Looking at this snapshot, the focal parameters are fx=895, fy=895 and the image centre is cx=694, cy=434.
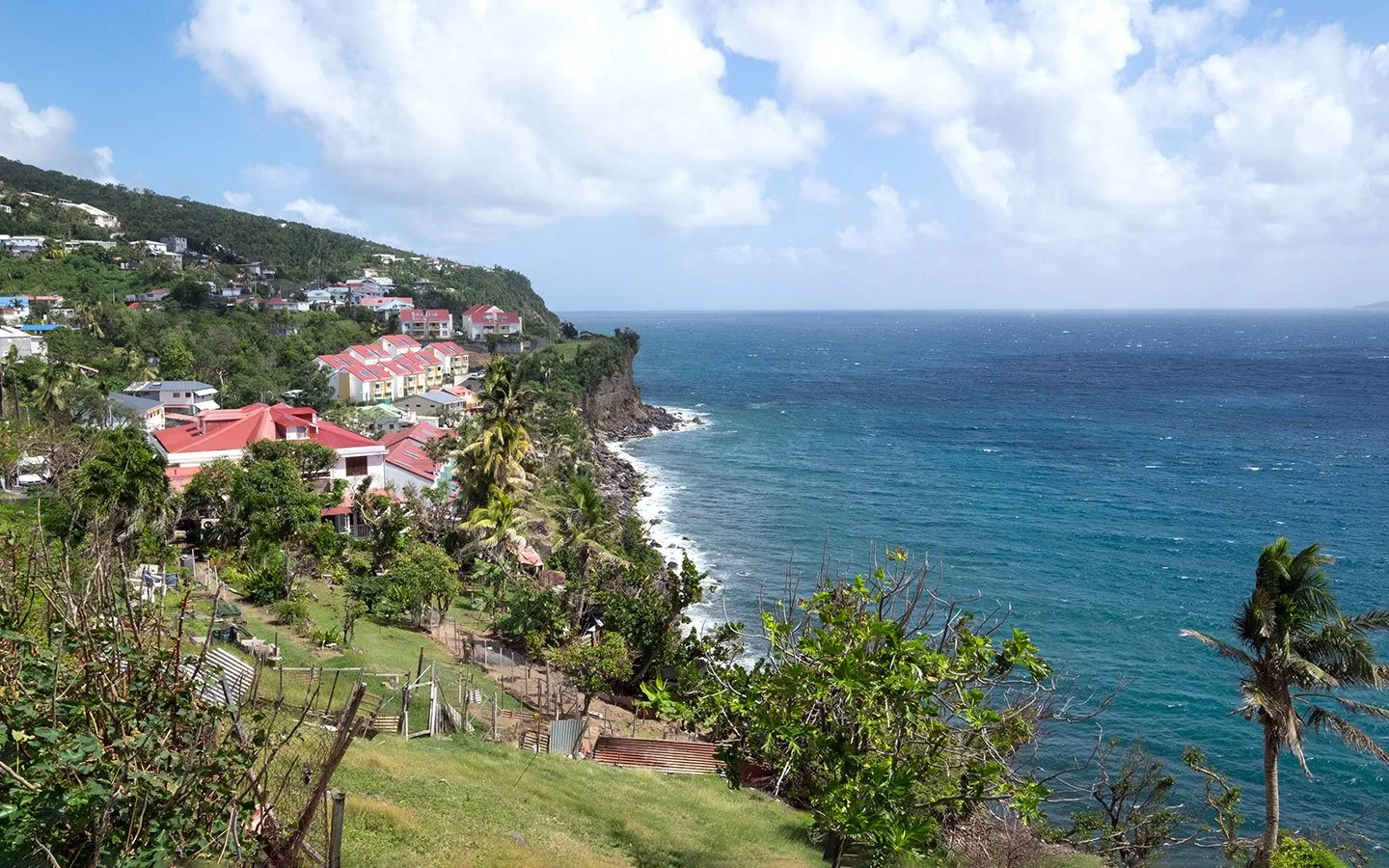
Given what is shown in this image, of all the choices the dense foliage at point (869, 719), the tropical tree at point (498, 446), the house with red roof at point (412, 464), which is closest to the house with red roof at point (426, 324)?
the house with red roof at point (412, 464)

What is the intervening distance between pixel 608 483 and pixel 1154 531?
35.3 meters

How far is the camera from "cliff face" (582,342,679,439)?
88.6 meters

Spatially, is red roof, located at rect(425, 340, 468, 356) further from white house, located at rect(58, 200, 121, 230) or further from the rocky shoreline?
white house, located at rect(58, 200, 121, 230)

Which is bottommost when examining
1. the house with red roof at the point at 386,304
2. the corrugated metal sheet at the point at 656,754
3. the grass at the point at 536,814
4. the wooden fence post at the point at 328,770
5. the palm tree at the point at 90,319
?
the corrugated metal sheet at the point at 656,754

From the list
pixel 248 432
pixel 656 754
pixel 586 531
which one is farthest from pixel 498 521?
pixel 248 432

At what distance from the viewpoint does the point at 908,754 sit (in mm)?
10672

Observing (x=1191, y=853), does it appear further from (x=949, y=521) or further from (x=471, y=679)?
(x=949, y=521)

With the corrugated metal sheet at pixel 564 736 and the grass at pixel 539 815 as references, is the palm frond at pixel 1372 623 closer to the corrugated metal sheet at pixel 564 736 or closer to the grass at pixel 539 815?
the grass at pixel 539 815

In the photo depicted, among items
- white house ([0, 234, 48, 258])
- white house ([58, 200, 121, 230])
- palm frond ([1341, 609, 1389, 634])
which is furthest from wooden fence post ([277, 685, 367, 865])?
white house ([58, 200, 121, 230])

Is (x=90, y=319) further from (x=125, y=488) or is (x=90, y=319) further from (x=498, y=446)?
(x=498, y=446)

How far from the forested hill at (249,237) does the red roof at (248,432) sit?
86.8m

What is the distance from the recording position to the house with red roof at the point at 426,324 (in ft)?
387

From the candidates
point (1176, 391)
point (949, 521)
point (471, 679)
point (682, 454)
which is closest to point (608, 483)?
point (682, 454)

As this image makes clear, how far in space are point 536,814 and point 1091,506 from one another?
172ft
